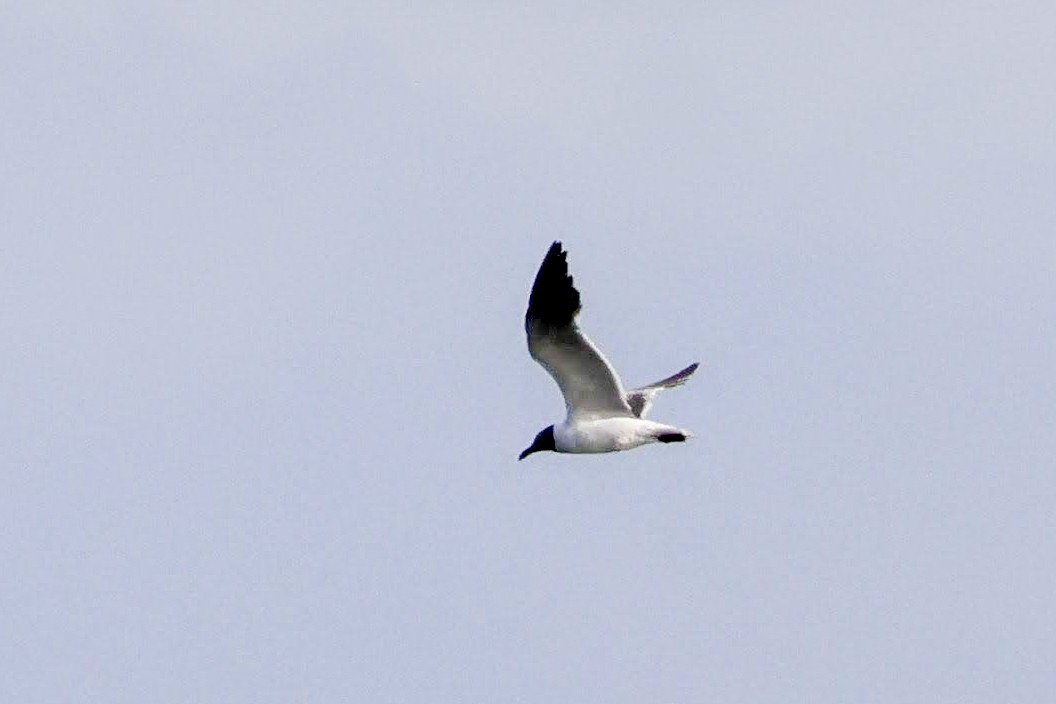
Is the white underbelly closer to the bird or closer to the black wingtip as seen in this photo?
the bird

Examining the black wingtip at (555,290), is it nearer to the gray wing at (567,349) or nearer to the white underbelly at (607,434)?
the gray wing at (567,349)

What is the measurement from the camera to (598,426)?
36.3 metres

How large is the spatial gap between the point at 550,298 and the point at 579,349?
98 cm

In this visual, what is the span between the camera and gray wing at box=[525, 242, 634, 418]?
1359 inches

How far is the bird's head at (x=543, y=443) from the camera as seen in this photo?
37.2 m

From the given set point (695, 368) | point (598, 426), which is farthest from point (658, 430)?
point (695, 368)

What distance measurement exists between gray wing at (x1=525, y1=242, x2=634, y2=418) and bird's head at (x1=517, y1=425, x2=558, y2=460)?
73 centimetres

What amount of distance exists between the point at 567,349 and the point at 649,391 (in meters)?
4.75

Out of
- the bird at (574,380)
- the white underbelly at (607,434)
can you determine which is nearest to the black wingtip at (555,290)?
the bird at (574,380)

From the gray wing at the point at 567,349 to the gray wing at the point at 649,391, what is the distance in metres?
1.08

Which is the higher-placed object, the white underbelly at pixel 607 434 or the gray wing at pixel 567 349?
the gray wing at pixel 567 349

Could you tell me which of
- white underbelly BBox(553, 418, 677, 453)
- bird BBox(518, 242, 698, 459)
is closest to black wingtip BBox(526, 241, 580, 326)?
bird BBox(518, 242, 698, 459)

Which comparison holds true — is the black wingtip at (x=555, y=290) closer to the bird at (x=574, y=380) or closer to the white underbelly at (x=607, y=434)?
the bird at (x=574, y=380)

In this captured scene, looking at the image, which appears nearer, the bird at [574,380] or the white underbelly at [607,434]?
Answer: the bird at [574,380]
